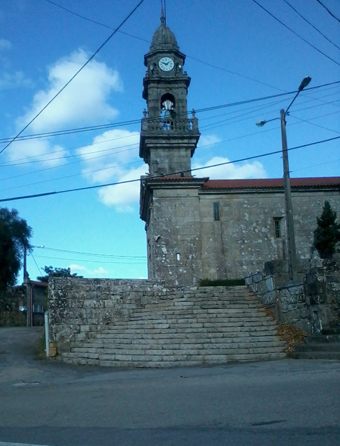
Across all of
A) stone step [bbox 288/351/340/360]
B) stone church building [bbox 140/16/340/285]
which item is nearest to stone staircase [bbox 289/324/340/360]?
stone step [bbox 288/351/340/360]

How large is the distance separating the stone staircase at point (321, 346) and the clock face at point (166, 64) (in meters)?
32.3

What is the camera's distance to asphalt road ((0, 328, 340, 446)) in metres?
5.90

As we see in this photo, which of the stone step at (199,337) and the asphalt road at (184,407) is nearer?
the asphalt road at (184,407)

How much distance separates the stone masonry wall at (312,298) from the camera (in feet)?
48.8

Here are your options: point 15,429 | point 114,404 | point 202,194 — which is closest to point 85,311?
point 114,404

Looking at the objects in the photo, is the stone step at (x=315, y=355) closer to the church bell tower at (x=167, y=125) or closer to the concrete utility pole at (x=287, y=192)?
the concrete utility pole at (x=287, y=192)

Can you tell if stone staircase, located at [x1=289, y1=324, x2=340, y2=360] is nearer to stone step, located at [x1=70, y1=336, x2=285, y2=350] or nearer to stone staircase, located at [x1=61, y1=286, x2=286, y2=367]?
stone staircase, located at [x1=61, y1=286, x2=286, y2=367]

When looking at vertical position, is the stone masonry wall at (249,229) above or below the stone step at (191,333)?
above

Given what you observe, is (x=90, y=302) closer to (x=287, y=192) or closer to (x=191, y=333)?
(x=191, y=333)

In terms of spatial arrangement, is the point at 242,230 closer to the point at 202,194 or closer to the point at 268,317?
the point at 202,194

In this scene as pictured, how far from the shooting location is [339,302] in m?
14.9

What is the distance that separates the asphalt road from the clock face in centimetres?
3372

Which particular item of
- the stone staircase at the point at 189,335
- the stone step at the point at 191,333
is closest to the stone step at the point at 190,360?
the stone staircase at the point at 189,335

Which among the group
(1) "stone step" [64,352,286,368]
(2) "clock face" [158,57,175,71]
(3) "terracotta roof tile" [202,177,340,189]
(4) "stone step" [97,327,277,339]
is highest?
(2) "clock face" [158,57,175,71]
